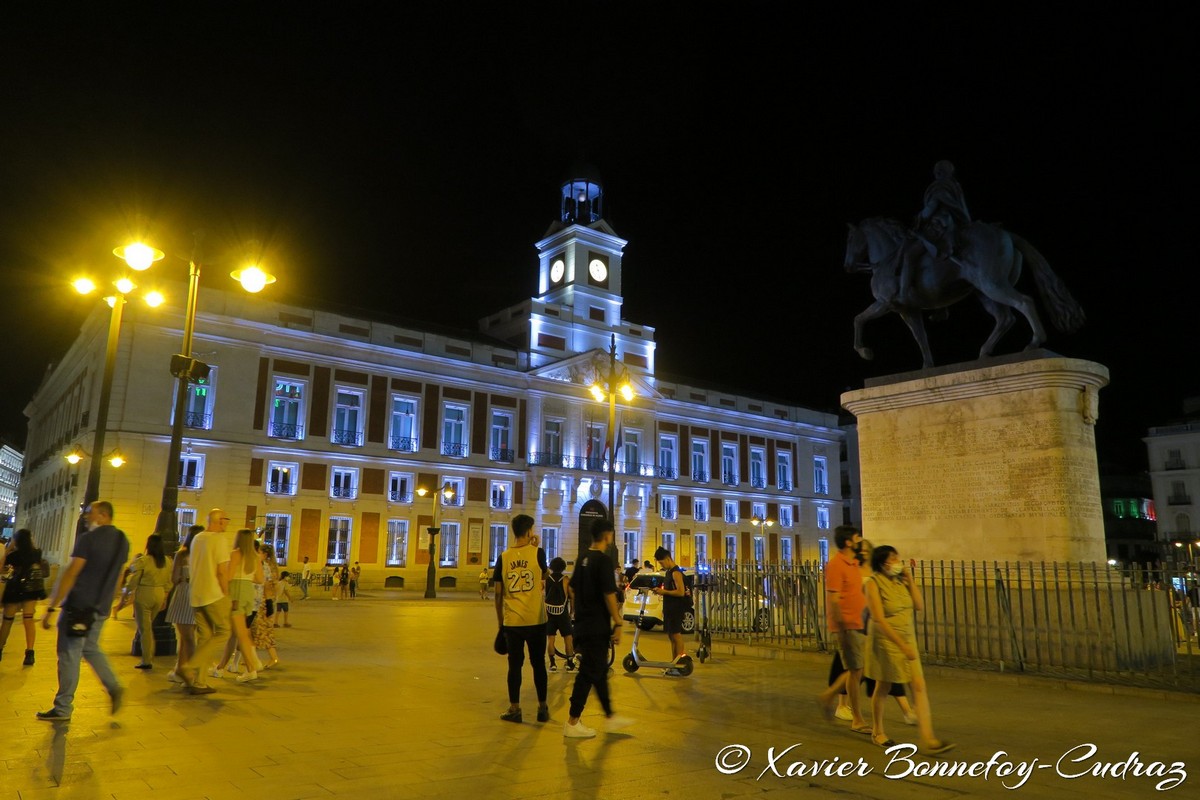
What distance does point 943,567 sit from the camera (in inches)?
399

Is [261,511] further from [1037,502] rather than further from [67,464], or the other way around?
[1037,502]

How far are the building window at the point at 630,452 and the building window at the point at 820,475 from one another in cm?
1552

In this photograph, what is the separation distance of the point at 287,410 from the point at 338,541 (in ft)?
20.6

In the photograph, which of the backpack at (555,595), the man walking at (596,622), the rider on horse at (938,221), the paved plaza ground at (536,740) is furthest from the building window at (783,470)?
the man walking at (596,622)

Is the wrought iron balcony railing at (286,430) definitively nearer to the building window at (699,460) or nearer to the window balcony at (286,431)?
the window balcony at (286,431)

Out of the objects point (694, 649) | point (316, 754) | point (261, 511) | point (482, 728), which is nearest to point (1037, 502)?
point (694, 649)

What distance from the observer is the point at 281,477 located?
36.6m

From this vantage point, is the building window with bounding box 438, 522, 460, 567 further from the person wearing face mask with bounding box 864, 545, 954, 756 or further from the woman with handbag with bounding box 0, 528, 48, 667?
the person wearing face mask with bounding box 864, 545, 954, 756

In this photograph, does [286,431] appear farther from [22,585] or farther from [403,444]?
[22,585]

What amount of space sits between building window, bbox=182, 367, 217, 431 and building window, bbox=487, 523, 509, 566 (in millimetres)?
13999

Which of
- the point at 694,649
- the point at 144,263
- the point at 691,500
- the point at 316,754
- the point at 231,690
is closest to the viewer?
the point at 316,754

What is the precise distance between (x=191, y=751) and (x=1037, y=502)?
9.39 m

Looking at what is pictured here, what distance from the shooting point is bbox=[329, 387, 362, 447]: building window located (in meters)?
38.4

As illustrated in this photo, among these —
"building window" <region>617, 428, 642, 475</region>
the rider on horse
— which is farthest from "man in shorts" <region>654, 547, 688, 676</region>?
"building window" <region>617, 428, 642, 475</region>
